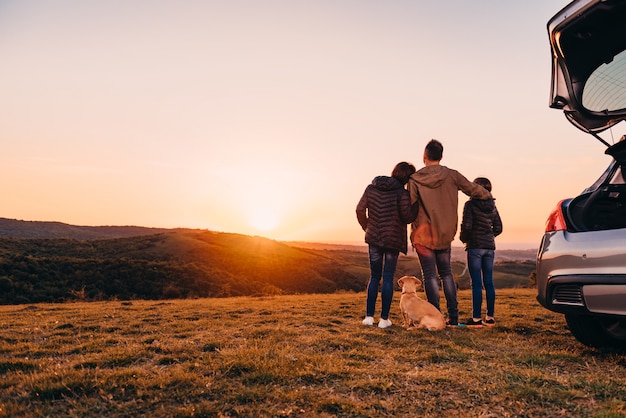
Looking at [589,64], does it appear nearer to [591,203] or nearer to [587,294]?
[591,203]

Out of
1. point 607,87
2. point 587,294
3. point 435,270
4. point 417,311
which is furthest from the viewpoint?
point 435,270

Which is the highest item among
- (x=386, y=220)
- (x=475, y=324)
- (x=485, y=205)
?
(x=485, y=205)

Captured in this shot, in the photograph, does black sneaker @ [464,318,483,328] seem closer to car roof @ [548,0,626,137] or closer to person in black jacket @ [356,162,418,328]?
person in black jacket @ [356,162,418,328]

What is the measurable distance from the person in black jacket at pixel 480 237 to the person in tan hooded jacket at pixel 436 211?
0.87ft

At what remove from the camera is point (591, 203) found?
4.38 metres

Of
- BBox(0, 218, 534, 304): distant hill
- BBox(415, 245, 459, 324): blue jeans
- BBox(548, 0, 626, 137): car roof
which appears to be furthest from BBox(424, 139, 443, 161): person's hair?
BBox(0, 218, 534, 304): distant hill

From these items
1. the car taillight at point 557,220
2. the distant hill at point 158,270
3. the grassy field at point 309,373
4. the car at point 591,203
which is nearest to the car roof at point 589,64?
the car at point 591,203

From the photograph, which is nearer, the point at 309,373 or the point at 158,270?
the point at 309,373

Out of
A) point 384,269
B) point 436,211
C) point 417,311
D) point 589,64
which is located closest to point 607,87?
point 589,64

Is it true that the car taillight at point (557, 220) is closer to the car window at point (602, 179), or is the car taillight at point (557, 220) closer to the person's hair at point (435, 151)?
the car window at point (602, 179)

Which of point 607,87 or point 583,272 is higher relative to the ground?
point 607,87

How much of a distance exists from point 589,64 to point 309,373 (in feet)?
15.3

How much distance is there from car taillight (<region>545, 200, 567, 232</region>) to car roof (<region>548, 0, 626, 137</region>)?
1.14 m

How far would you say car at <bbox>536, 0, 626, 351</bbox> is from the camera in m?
3.66
